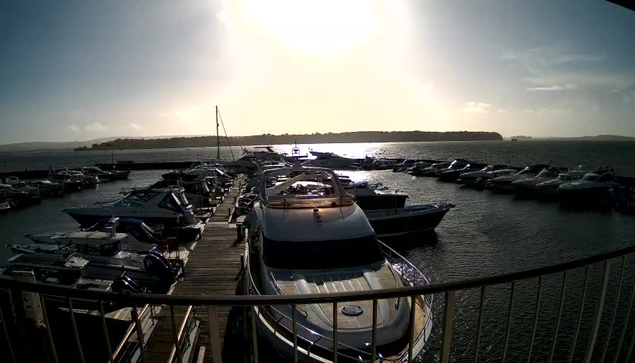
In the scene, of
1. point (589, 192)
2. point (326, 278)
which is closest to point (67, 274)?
point (326, 278)

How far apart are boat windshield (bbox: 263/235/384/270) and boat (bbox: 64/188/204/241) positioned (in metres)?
13.9

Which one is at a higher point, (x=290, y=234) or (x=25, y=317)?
(x=25, y=317)

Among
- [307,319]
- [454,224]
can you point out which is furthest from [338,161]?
[307,319]

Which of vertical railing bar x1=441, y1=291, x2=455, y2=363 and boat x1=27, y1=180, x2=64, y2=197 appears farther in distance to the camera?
boat x1=27, y1=180, x2=64, y2=197

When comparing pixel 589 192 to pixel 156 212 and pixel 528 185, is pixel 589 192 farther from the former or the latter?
pixel 156 212

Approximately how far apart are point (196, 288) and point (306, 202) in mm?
5400

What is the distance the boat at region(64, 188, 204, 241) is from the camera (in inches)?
841

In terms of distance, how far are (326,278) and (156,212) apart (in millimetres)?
17583

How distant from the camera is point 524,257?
1895cm

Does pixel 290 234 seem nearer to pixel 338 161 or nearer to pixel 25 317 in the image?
pixel 25 317

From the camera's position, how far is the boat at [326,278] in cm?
612

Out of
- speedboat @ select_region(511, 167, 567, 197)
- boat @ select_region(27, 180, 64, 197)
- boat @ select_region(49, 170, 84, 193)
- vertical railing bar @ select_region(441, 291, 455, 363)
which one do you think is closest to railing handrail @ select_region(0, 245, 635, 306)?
vertical railing bar @ select_region(441, 291, 455, 363)

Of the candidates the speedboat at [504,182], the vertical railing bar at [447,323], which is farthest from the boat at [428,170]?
the vertical railing bar at [447,323]

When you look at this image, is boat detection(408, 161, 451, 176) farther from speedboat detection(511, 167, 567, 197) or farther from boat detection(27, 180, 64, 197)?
boat detection(27, 180, 64, 197)
